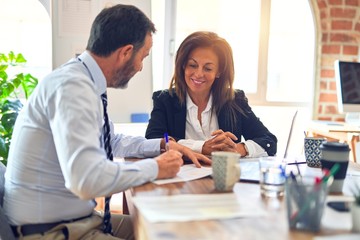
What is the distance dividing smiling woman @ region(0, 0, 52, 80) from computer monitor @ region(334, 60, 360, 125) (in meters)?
2.40

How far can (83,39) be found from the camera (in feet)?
9.02

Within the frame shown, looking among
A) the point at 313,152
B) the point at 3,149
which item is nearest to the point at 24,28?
the point at 3,149

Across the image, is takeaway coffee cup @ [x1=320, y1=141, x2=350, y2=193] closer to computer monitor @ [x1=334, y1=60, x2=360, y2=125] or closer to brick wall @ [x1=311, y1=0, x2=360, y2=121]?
computer monitor @ [x1=334, y1=60, x2=360, y2=125]

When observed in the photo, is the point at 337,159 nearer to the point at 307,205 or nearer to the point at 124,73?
the point at 307,205

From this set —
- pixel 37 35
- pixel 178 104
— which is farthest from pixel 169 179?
pixel 37 35

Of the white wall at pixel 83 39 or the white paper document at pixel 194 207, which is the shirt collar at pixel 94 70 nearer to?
the white paper document at pixel 194 207

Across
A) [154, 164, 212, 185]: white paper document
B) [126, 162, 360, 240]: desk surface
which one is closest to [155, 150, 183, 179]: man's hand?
[154, 164, 212, 185]: white paper document

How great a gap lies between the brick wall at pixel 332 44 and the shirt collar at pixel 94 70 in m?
2.41

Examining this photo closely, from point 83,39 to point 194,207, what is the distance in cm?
211

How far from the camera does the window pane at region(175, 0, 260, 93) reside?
3244 mm

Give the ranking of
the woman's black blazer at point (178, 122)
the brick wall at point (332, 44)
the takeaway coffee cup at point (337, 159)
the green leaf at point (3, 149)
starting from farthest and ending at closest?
the brick wall at point (332, 44), the green leaf at point (3, 149), the woman's black blazer at point (178, 122), the takeaway coffee cup at point (337, 159)

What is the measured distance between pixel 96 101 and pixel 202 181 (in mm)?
397

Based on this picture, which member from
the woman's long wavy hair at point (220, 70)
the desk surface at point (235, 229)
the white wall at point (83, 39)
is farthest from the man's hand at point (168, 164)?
the white wall at point (83, 39)

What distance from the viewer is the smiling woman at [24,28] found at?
3375 millimetres
